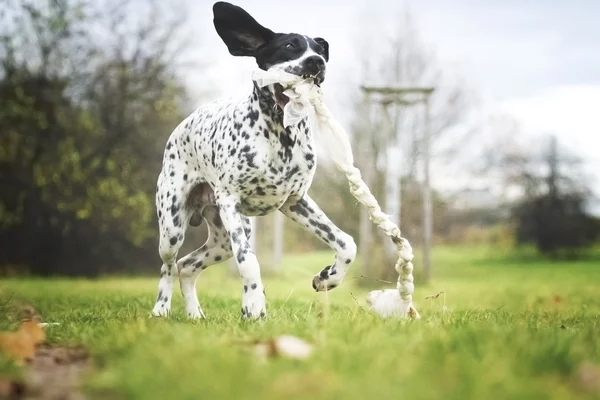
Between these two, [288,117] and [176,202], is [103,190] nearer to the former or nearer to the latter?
[176,202]

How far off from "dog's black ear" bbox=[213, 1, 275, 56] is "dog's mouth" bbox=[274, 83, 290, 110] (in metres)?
0.37

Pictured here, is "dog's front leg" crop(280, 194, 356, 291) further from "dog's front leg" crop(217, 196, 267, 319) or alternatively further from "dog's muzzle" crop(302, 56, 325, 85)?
"dog's muzzle" crop(302, 56, 325, 85)

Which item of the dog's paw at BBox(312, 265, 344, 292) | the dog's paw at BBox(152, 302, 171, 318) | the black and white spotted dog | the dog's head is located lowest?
the dog's paw at BBox(152, 302, 171, 318)

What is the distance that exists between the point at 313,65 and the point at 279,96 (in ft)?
0.91

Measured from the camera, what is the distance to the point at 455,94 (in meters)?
12.8

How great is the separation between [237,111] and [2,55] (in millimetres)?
10605

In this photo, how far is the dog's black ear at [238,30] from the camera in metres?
4.09

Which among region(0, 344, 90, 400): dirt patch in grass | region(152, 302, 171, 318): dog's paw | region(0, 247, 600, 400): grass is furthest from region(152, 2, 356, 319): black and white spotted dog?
region(0, 344, 90, 400): dirt patch in grass

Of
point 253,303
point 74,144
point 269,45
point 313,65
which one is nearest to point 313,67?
point 313,65

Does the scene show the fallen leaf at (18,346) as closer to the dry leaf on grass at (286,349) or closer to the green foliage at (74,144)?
the dry leaf on grass at (286,349)

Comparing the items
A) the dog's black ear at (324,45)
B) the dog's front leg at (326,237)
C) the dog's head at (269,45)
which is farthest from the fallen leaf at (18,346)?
the dog's black ear at (324,45)

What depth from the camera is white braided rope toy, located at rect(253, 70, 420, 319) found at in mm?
3775

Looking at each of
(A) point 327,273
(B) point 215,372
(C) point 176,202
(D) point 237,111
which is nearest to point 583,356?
(B) point 215,372

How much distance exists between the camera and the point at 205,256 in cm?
488
